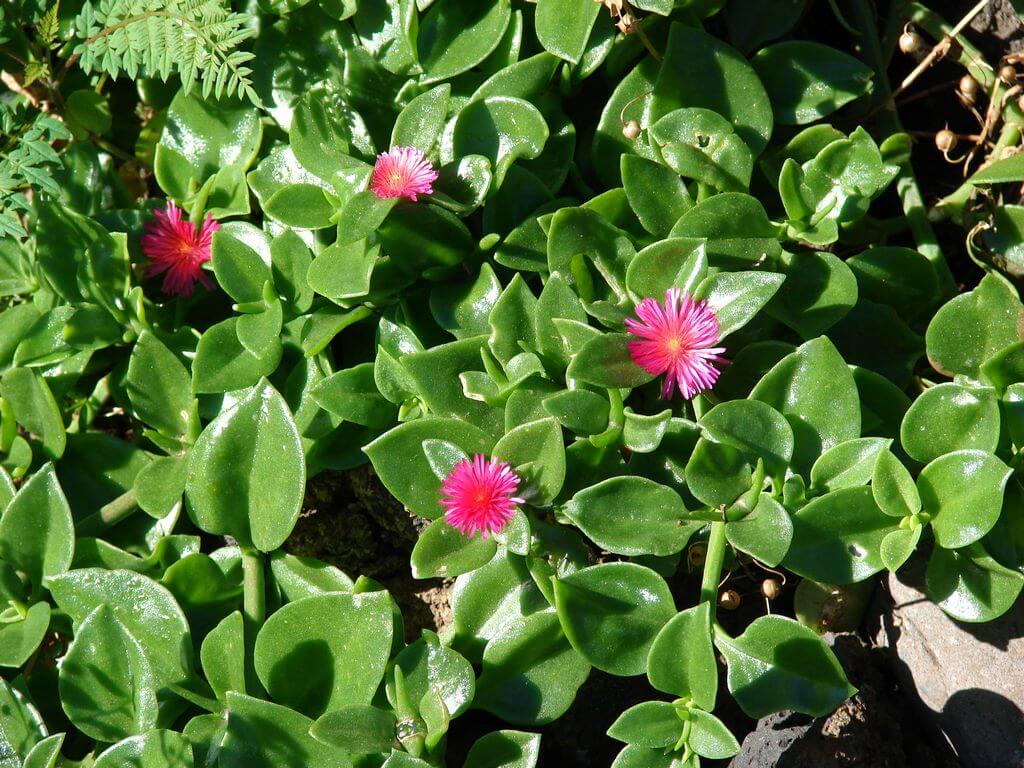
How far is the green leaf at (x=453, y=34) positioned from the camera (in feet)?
4.80

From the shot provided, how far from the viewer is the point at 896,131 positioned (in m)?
1.58

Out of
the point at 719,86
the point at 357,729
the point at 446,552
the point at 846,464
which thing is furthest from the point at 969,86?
the point at 357,729

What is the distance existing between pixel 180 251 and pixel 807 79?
0.97 m

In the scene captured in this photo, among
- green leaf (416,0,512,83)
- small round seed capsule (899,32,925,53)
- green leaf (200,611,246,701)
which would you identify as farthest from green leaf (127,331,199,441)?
small round seed capsule (899,32,925,53)

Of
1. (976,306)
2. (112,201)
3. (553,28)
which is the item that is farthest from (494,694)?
(112,201)

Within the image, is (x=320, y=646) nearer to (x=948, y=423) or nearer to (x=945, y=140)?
(x=948, y=423)

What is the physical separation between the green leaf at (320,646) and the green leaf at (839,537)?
0.50m

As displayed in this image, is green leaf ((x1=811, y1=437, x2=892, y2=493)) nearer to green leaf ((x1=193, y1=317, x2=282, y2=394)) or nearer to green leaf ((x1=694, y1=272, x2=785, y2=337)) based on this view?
green leaf ((x1=694, y1=272, x2=785, y2=337))

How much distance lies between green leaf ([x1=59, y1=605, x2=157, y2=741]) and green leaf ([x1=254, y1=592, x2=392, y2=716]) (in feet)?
0.55

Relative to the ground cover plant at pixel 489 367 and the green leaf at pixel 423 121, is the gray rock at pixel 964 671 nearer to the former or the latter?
the ground cover plant at pixel 489 367

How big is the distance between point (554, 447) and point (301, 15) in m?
0.84

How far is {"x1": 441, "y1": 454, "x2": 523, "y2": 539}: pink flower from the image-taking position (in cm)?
118

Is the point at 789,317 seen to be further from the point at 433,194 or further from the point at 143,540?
the point at 143,540

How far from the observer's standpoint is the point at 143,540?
1.46 meters
